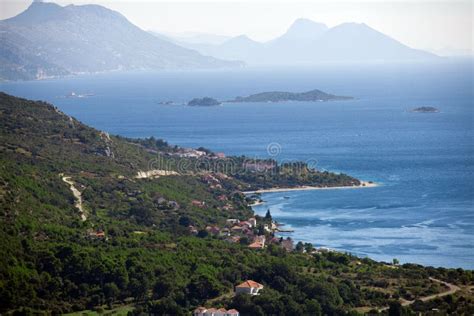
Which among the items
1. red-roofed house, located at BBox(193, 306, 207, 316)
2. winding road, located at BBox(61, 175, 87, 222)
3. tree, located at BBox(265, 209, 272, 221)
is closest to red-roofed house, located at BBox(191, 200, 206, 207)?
tree, located at BBox(265, 209, 272, 221)

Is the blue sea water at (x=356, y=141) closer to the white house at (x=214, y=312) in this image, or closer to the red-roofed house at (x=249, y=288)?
the red-roofed house at (x=249, y=288)

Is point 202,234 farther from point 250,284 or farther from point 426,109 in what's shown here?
point 426,109

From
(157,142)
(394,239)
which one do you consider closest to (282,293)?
(394,239)

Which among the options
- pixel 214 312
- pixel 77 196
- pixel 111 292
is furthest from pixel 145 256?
pixel 77 196

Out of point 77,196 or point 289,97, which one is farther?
point 289,97

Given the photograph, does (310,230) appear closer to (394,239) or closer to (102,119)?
(394,239)

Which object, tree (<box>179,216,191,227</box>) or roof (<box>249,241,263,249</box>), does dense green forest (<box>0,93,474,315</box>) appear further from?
roof (<box>249,241,263,249</box>)
